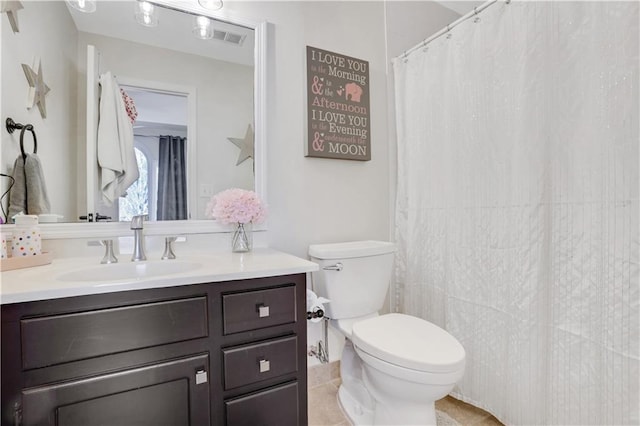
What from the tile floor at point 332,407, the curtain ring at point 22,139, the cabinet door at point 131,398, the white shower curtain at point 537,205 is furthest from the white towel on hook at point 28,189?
the white shower curtain at point 537,205

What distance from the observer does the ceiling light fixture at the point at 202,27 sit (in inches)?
55.1

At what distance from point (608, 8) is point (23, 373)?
6.56 feet

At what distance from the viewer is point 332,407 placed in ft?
5.06

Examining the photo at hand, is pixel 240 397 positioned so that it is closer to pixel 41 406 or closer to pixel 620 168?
pixel 41 406

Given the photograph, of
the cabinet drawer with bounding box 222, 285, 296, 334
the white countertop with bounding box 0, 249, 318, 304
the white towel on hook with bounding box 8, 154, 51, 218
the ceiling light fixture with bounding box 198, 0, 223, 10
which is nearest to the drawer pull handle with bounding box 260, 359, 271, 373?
the cabinet drawer with bounding box 222, 285, 296, 334

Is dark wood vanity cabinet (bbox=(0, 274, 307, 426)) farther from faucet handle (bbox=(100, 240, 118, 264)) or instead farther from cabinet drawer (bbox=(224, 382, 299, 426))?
faucet handle (bbox=(100, 240, 118, 264))

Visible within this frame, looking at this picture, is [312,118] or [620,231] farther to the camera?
[312,118]

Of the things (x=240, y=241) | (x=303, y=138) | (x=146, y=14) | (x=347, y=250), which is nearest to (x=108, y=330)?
(x=240, y=241)

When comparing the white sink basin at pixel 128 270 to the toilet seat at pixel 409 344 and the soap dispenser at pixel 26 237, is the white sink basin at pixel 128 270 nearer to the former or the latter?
the soap dispenser at pixel 26 237

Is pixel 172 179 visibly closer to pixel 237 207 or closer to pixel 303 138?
pixel 237 207

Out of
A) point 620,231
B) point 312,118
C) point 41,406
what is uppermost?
point 312,118

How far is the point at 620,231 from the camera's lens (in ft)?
3.34

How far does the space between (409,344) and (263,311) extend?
60 centimetres

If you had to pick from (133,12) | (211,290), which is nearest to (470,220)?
(211,290)
